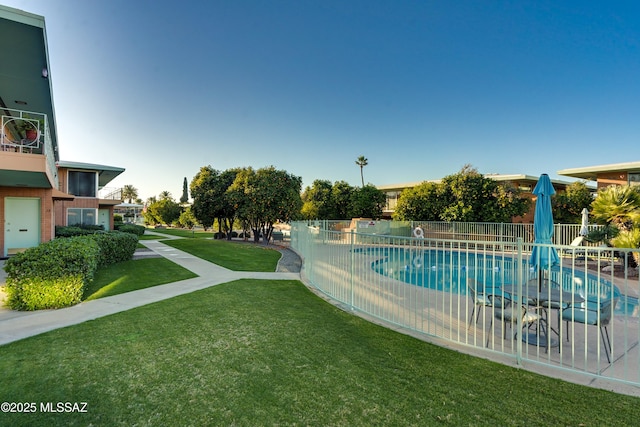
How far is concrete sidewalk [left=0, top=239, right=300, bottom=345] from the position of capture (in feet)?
16.6

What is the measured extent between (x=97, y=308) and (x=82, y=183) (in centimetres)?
2147

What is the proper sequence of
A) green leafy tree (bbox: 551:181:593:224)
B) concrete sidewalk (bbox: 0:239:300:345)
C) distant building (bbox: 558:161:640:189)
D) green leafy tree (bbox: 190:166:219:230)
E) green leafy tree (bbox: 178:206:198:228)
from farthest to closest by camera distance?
1. green leafy tree (bbox: 178:206:198:228)
2. green leafy tree (bbox: 190:166:219:230)
3. green leafy tree (bbox: 551:181:593:224)
4. distant building (bbox: 558:161:640:189)
5. concrete sidewalk (bbox: 0:239:300:345)

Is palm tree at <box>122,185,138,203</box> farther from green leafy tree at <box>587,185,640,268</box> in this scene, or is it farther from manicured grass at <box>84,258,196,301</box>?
green leafy tree at <box>587,185,640,268</box>

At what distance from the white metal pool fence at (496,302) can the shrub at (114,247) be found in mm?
7294

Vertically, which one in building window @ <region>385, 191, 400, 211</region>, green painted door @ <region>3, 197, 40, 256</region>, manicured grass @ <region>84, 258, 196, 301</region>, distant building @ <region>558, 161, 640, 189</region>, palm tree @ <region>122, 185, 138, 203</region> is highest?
palm tree @ <region>122, 185, 138, 203</region>

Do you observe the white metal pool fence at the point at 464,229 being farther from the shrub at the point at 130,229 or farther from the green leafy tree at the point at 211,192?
the shrub at the point at 130,229

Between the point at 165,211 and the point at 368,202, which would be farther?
A: the point at 165,211

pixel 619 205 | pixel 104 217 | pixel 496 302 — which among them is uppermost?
pixel 619 205

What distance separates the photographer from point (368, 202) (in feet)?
115

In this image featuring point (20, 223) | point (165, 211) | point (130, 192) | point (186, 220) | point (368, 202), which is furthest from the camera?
point (130, 192)

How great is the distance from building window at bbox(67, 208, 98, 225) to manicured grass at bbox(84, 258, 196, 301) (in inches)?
543

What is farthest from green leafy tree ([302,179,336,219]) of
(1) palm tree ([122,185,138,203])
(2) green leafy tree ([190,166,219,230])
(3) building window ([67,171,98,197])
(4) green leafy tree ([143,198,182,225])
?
(1) palm tree ([122,185,138,203])

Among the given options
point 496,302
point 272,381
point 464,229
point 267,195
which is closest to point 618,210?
point 464,229

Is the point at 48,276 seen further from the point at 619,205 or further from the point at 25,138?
the point at 619,205
